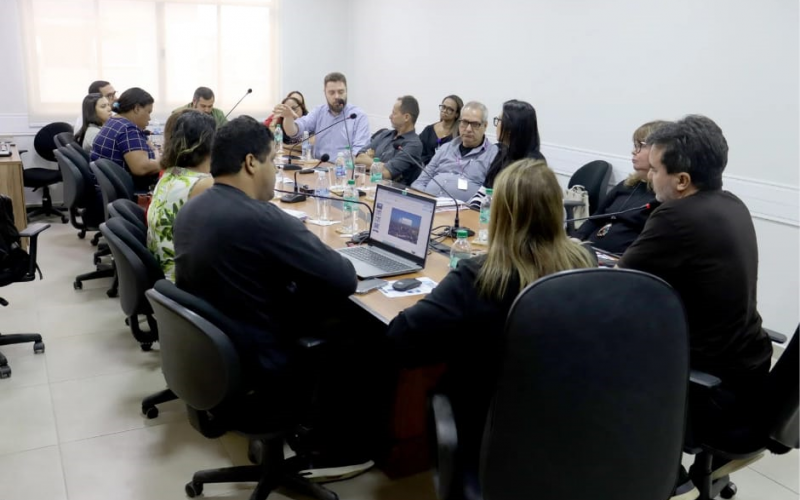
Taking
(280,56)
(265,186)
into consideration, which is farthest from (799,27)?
(280,56)

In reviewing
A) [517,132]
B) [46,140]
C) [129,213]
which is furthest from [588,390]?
[46,140]

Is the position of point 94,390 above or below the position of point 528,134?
below

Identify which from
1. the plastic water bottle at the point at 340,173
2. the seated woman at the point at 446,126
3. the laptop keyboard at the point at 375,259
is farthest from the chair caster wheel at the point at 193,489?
the seated woman at the point at 446,126

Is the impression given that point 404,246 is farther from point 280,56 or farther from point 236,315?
point 280,56

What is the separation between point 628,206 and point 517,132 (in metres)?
0.72

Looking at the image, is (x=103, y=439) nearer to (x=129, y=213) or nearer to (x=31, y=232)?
(x=129, y=213)

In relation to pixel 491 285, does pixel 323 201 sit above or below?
below

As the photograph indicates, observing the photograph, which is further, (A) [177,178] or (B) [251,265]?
(A) [177,178]

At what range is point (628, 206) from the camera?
11.1 feet

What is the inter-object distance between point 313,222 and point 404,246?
2.52 ft

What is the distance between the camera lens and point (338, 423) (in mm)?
2453

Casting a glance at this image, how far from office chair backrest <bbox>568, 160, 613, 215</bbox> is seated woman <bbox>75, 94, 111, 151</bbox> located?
3761 millimetres

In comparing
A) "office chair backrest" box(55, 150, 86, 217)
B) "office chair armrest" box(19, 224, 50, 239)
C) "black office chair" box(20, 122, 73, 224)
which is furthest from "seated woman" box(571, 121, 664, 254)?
"black office chair" box(20, 122, 73, 224)

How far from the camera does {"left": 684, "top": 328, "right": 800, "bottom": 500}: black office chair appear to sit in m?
1.74
